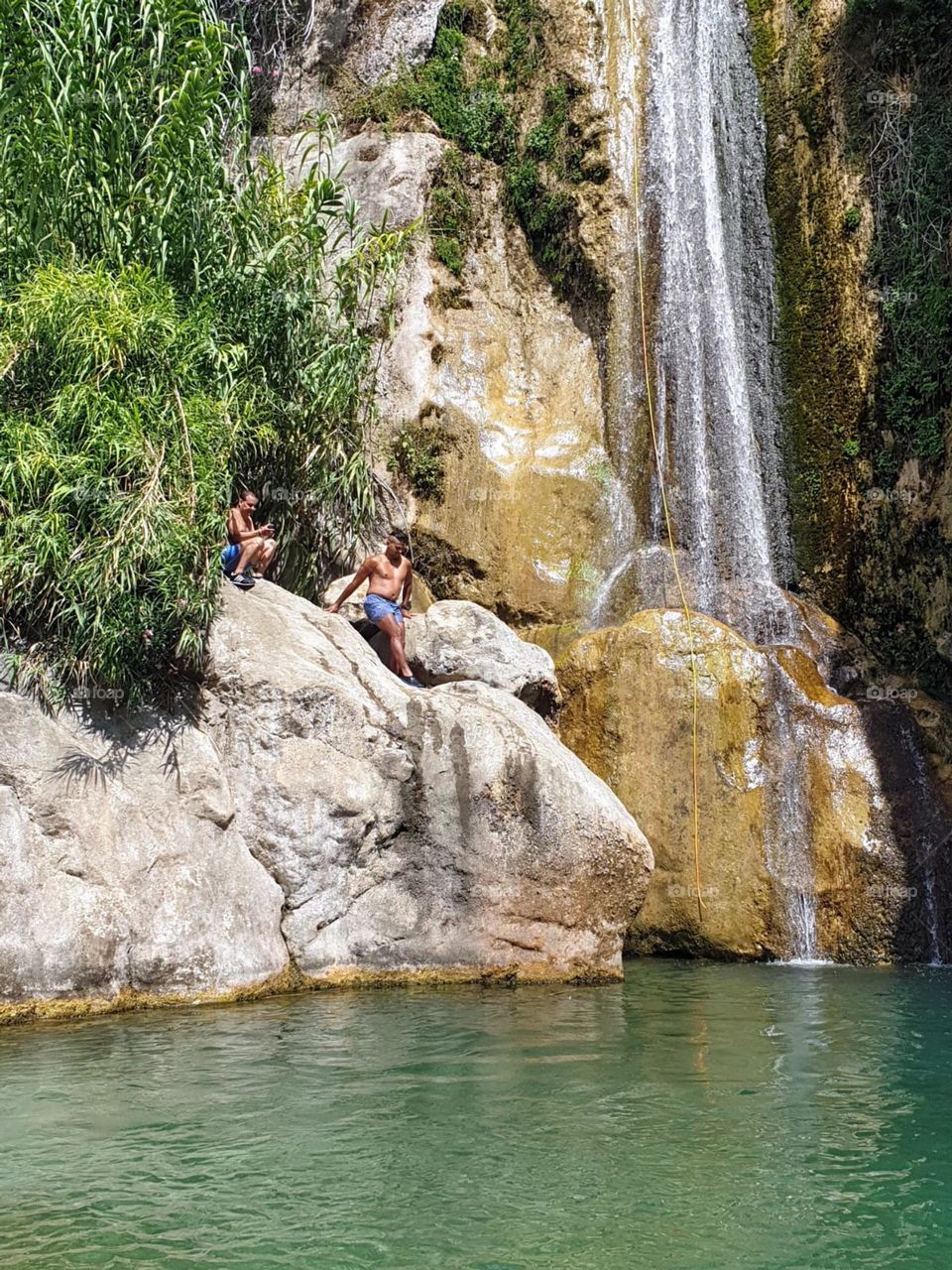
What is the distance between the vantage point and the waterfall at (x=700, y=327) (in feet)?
46.3

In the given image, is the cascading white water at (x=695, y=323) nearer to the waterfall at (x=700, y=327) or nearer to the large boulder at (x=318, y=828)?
the waterfall at (x=700, y=327)

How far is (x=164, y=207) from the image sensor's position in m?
10.0

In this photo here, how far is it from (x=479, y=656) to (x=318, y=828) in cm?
300

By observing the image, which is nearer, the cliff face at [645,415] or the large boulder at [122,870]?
the large boulder at [122,870]

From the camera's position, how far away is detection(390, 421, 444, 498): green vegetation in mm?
14406

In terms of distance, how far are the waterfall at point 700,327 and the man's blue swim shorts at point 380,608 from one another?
10.2 feet

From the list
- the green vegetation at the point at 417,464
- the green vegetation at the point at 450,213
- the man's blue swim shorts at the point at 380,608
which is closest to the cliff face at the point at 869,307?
the green vegetation at the point at 450,213

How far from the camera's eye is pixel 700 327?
15.1 m

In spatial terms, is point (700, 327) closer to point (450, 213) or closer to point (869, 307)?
point (869, 307)

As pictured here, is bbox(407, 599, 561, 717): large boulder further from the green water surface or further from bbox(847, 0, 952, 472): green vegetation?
bbox(847, 0, 952, 472): green vegetation

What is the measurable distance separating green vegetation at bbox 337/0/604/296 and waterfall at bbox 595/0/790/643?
726mm

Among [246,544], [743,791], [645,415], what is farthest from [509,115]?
[743,791]

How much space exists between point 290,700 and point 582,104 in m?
10.3

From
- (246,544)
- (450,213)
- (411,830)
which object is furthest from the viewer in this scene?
(450,213)
